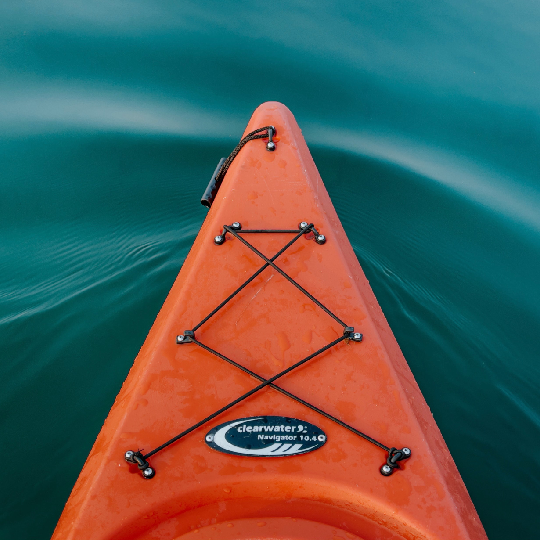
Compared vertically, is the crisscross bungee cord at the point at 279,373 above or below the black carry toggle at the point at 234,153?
below

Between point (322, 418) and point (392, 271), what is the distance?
6.99ft

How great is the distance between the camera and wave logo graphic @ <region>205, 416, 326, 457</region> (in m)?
1.23

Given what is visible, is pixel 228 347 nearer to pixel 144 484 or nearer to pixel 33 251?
pixel 144 484

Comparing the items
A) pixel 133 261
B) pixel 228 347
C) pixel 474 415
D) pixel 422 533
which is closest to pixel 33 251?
pixel 133 261

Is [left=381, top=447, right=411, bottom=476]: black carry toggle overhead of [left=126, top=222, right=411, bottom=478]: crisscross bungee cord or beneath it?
beneath

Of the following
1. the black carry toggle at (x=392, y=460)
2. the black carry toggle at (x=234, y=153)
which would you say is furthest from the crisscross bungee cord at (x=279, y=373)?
the black carry toggle at (x=234, y=153)

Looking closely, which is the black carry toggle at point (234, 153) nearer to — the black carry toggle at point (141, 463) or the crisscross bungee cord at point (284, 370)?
the crisscross bungee cord at point (284, 370)

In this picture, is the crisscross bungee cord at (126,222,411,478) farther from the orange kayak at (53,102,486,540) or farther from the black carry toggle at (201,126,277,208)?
the black carry toggle at (201,126,277,208)

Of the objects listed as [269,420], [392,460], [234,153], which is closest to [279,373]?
[269,420]

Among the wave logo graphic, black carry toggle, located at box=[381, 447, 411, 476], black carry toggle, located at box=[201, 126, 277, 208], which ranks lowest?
black carry toggle, located at box=[381, 447, 411, 476]

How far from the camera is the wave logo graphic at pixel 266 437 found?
1.23 m

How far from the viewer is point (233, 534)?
1.07m

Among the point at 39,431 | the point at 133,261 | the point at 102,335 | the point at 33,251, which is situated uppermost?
the point at 33,251

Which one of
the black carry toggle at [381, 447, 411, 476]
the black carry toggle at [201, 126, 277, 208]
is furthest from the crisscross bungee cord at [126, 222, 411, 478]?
the black carry toggle at [201, 126, 277, 208]
